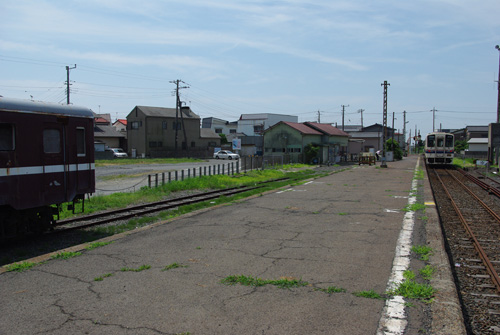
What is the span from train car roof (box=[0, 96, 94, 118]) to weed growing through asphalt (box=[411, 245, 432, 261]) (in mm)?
6940

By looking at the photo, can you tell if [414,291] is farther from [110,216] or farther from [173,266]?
[110,216]

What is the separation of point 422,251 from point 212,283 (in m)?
3.56

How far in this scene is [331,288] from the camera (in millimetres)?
4918

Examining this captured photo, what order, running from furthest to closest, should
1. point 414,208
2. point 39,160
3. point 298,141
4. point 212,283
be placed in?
point 298,141, point 414,208, point 39,160, point 212,283

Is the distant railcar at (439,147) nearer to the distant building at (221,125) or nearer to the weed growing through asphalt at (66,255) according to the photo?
the weed growing through asphalt at (66,255)

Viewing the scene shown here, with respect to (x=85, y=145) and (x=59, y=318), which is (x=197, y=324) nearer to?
(x=59, y=318)

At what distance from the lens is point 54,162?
26.1 ft

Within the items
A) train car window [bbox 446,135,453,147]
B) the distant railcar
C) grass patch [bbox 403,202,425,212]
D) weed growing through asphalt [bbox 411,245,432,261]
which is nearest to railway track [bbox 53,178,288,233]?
grass patch [bbox 403,202,425,212]

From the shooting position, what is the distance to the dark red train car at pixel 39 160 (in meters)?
7.10

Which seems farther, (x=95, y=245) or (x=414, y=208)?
(x=414, y=208)

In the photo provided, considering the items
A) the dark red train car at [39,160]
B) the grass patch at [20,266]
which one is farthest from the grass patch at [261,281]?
the dark red train car at [39,160]

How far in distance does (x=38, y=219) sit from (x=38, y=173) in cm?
105

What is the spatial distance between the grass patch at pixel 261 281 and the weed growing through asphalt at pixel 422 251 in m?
2.27

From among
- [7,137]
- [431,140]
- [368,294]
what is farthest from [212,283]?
[431,140]
